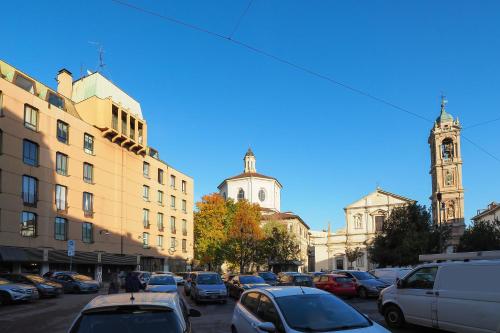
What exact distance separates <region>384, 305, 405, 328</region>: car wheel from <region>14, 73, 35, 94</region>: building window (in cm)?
3815

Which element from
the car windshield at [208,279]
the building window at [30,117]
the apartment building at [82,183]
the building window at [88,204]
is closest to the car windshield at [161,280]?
the car windshield at [208,279]

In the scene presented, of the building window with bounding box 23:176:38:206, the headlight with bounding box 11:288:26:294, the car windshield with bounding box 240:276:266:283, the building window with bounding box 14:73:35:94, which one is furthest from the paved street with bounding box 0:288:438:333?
the building window with bounding box 14:73:35:94

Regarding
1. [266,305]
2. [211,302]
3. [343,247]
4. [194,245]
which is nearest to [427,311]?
[266,305]

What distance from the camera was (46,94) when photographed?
150ft

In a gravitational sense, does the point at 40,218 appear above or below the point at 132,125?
below

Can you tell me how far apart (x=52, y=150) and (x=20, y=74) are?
7215mm

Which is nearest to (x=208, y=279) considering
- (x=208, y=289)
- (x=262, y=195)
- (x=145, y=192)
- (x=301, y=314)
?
(x=208, y=289)

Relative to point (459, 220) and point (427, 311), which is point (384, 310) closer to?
point (427, 311)

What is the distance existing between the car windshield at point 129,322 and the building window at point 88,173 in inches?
1798

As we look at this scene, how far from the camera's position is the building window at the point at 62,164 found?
44.7 meters

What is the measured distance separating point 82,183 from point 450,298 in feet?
140

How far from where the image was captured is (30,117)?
41156 mm

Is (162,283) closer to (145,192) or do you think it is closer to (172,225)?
(145,192)

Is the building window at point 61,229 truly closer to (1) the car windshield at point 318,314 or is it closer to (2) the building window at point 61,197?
(2) the building window at point 61,197
